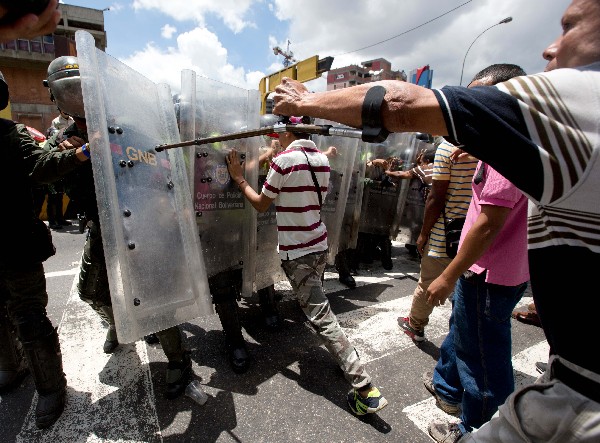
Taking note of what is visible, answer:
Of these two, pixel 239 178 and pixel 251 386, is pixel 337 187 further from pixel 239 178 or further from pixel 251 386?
pixel 251 386

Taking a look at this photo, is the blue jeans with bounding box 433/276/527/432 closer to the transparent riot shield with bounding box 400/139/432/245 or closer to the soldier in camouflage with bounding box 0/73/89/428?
the soldier in camouflage with bounding box 0/73/89/428

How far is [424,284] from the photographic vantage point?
2.92 metres

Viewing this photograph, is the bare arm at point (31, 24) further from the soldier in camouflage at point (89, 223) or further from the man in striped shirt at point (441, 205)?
the man in striped shirt at point (441, 205)

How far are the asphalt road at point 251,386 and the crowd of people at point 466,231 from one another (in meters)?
0.13

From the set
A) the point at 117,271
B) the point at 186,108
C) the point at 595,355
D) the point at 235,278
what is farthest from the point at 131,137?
the point at 595,355

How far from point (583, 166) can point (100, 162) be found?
1874 millimetres

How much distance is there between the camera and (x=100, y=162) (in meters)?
1.69

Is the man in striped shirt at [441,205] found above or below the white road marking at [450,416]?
above

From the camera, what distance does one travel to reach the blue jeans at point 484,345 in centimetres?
180

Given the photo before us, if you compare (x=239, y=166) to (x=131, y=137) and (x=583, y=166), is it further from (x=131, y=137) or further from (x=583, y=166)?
(x=583, y=166)

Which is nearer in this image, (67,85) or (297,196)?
(67,85)

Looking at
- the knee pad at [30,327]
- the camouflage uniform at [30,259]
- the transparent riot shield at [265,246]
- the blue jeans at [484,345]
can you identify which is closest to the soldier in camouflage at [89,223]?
the camouflage uniform at [30,259]

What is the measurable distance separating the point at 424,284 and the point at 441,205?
696mm

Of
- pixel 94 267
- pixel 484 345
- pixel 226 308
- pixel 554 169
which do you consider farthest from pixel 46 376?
pixel 554 169
